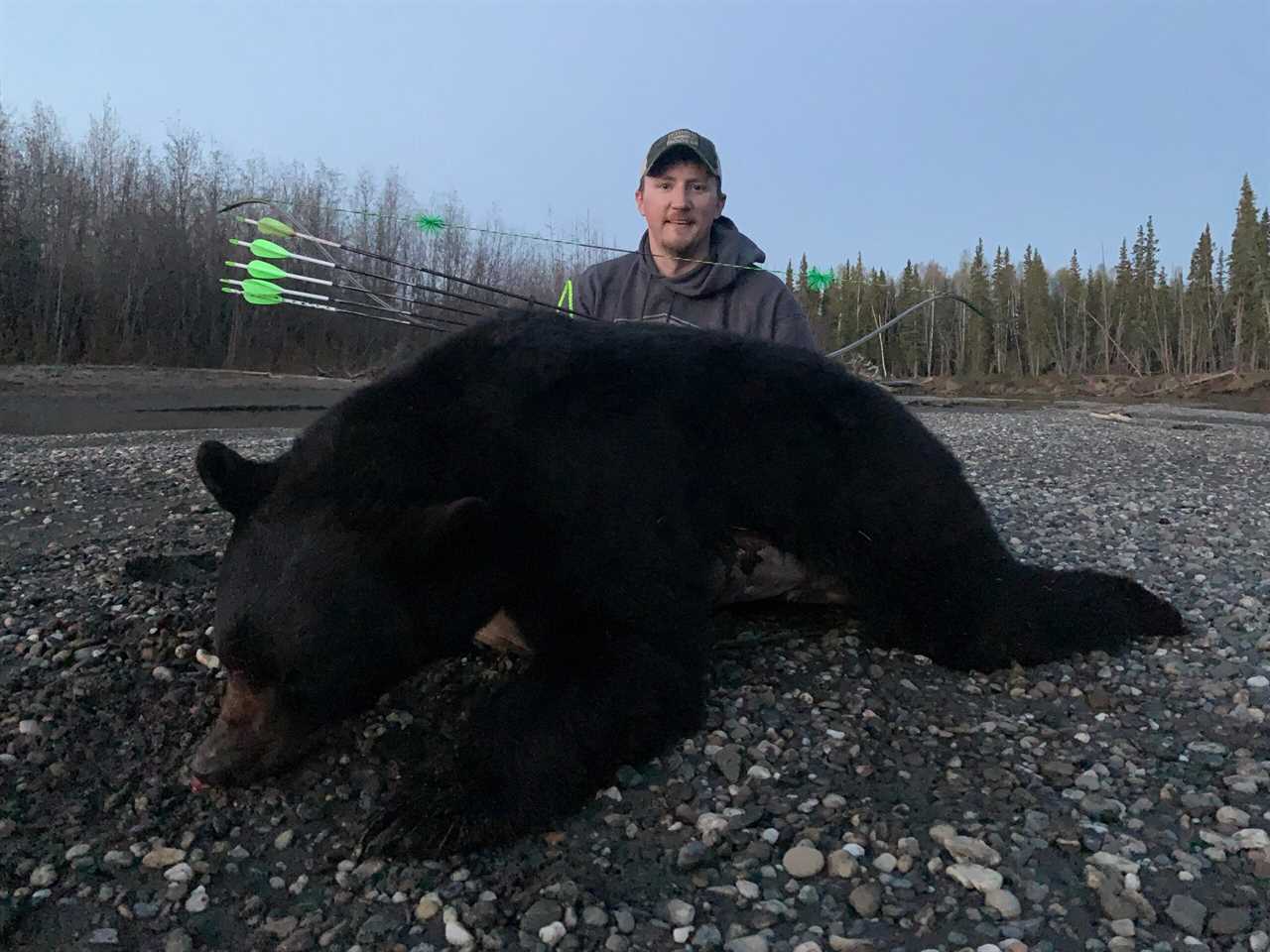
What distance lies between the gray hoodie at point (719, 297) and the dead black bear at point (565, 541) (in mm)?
2106

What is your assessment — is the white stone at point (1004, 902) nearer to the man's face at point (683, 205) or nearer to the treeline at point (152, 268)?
the man's face at point (683, 205)

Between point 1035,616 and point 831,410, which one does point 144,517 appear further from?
point 1035,616

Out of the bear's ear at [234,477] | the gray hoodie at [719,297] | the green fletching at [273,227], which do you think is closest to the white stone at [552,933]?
the bear's ear at [234,477]

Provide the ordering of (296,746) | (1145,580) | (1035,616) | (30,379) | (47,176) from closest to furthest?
(296,746) < (1035,616) < (1145,580) < (30,379) < (47,176)

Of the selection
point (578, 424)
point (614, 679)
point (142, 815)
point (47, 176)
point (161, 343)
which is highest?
point (47, 176)

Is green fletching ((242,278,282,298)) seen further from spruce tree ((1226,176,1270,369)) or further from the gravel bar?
spruce tree ((1226,176,1270,369))

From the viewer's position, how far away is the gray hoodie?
5938mm

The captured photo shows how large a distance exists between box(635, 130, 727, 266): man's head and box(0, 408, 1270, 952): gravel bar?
2.57 m

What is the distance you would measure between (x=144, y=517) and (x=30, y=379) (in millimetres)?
26080

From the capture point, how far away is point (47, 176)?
118 ft

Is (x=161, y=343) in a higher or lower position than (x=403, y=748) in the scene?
higher

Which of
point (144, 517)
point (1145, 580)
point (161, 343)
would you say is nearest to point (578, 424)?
point (1145, 580)

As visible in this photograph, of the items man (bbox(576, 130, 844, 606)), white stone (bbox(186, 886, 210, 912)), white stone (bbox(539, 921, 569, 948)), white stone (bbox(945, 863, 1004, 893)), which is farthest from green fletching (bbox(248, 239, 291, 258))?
white stone (bbox(945, 863, 1004, 893))

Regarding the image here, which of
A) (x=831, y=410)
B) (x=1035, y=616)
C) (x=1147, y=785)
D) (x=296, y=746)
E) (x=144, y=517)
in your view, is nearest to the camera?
(x=296, y=746)
